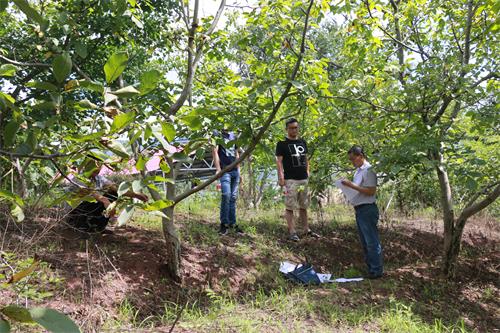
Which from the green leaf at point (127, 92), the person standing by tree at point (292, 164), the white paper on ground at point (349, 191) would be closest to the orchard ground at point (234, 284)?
the person standing by tree at point (292, 164)

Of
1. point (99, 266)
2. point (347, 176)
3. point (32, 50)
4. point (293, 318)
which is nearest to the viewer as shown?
point (293, 318)

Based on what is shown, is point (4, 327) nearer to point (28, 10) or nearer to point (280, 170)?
point (28, 10)

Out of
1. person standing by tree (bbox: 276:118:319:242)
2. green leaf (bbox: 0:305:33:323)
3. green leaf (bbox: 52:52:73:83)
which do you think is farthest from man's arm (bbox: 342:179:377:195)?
green leaf (bbox: 0:305:33:323)

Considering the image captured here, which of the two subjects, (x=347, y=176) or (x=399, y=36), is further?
(x=347, y=176)

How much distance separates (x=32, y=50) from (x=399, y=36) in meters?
4.49

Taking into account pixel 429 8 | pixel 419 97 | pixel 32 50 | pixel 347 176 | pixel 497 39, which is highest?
pixel 429 8

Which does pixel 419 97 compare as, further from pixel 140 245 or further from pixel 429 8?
pixel 140 245

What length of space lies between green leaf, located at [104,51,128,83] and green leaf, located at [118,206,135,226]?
0.30 meters

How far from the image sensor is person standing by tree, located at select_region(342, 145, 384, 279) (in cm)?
497

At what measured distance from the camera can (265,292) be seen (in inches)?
179

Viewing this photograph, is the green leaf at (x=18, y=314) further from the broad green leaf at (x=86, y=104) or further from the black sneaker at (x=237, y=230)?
the black sneaker at (x=237, y=230)

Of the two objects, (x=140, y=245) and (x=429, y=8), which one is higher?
(x=429, y=8)

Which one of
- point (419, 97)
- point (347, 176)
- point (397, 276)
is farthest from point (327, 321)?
point (347, 176)

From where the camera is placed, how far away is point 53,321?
597mm
